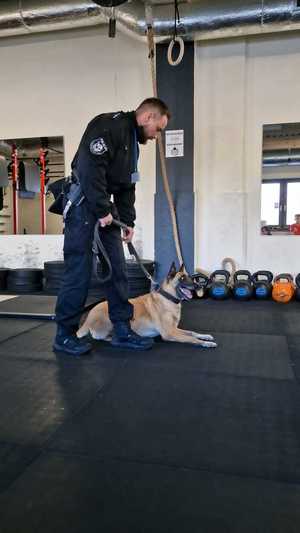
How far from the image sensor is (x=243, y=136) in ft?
16.6

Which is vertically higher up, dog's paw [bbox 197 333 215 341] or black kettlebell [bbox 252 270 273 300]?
black kettlebell [bbox 252 270 273 300]

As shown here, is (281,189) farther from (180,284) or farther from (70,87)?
(180,284)

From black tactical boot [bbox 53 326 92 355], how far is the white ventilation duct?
3627 millimetres

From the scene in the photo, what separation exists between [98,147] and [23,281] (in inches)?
135

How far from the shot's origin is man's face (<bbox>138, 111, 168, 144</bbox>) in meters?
2.44

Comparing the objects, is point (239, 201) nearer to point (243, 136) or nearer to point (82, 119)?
point (243, 136)

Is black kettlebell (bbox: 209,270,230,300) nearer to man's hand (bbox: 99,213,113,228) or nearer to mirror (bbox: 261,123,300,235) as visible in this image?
man's hand (bbox: 99,213,113,228)

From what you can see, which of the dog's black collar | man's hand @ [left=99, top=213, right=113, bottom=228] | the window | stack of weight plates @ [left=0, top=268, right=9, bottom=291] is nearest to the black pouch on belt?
man's hand @ [left=99, top=213, right=113, bottom=228]

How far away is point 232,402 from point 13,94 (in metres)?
5.48

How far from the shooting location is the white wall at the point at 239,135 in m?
4.93

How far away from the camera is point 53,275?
502 cm

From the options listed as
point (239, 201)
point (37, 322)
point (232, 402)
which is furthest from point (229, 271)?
point (232, 402)

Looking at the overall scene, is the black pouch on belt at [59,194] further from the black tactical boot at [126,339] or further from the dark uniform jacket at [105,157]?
the black tactical boot at [126,339]

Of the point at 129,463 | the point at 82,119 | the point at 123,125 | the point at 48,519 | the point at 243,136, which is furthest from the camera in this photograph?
the point at 82,119
